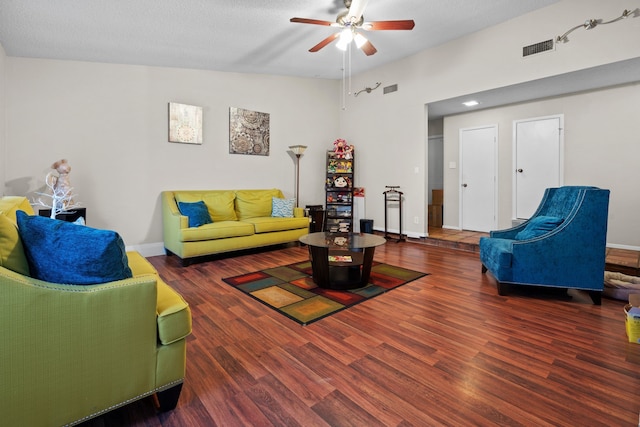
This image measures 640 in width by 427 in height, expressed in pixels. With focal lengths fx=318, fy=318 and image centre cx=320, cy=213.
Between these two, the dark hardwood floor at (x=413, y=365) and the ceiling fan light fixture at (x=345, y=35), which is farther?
the ceiling fan light fixture at (x=345, y=35)

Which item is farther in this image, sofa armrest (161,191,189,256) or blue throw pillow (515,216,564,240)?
sofa armrest (161,191,189,256)

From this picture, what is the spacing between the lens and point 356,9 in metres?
3.17

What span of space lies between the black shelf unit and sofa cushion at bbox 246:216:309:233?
108cm

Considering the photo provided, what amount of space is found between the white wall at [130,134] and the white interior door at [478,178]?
3540mm

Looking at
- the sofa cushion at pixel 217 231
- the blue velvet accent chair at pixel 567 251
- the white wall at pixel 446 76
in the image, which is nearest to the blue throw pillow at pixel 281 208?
the sofa cushion at pixel 217 231

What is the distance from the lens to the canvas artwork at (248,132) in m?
5.61

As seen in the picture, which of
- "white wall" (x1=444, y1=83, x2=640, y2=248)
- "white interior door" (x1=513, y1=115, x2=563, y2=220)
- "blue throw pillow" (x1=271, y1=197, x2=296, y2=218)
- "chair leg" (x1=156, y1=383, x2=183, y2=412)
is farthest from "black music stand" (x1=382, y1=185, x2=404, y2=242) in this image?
"chair leg" (x1=156, y1=383, x2=183, y2=412)

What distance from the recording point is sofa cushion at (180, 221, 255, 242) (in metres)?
4.24

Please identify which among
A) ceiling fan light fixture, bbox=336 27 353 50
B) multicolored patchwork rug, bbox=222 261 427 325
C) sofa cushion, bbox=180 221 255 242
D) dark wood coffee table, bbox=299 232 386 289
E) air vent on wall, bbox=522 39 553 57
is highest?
air vent on wall, bbox=522 39 553 57

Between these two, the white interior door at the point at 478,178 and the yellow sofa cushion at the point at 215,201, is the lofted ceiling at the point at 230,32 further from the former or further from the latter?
the yellow sofa cushion at the point at 215,201

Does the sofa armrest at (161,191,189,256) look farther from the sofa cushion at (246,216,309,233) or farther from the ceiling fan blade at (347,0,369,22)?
Result: the ceiling fan blade at (347,0,369,22)

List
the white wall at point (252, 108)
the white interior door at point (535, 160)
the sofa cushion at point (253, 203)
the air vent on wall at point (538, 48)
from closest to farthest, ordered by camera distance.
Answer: the white wall at point (252, 108) → the air vent on wall at point (538, 48) → the white interior door at point (535, 160) → the sofa cushion at point (253, 203)

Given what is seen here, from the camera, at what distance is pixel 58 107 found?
4.20 m

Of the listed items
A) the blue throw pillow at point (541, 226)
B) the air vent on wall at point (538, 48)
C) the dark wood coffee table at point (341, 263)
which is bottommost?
the dark wood coffee table at point (341, 263)
